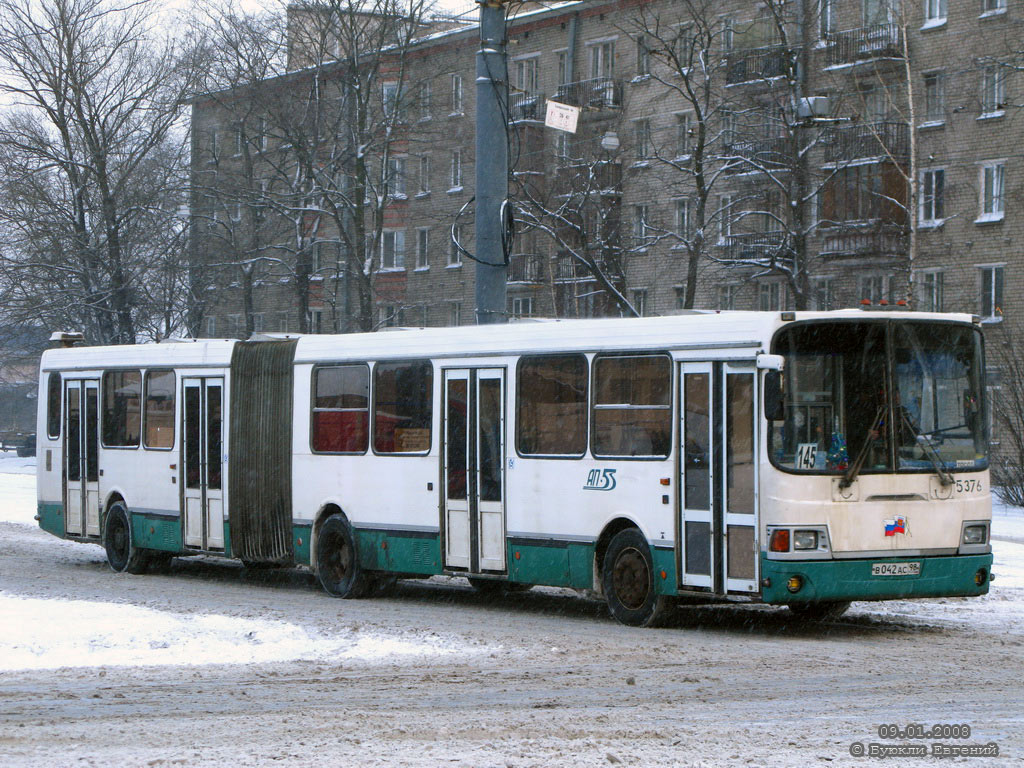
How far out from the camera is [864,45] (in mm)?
41094

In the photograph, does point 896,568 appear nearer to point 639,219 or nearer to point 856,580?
point 856,580

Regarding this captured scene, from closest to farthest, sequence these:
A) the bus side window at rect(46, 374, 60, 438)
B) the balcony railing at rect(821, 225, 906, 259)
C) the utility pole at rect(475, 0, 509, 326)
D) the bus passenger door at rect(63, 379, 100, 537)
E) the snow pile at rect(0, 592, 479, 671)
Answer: the snow pile at rect(0, 592, 479, 671)
the utility pole at rect(475, 0, 509, 326)
the bus passenger door at rect(63, 379, 100, 537)
the bus side window at rect(46, 374, 60, 438)
the balcony railing at rect(821, 225, 906, 259)

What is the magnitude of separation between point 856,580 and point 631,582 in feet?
6.95

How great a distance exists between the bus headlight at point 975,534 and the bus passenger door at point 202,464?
9.31 meters

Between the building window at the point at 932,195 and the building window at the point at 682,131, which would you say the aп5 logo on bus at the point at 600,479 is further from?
the building window at the point at 932,195

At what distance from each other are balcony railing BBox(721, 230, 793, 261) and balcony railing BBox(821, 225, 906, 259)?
1691mm

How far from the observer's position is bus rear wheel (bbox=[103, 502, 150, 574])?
20.8m

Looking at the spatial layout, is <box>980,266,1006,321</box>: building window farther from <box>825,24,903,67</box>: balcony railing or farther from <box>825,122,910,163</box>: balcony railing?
<box>825,24,903,67</box>: balcony railing

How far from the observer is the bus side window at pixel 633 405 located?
1394 cm

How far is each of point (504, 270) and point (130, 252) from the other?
84.1 feet

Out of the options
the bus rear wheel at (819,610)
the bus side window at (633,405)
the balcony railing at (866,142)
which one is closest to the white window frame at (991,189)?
the balcony railing at (866,142)

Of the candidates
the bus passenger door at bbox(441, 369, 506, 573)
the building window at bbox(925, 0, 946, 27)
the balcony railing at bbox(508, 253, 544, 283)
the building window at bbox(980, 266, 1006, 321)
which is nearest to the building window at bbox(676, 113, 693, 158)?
the balcony railing at bbox(508, 253, 544, 283)

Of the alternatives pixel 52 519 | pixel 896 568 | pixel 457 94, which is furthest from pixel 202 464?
pixel 457 94

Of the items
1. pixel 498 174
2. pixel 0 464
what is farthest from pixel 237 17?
pixel 0 464
